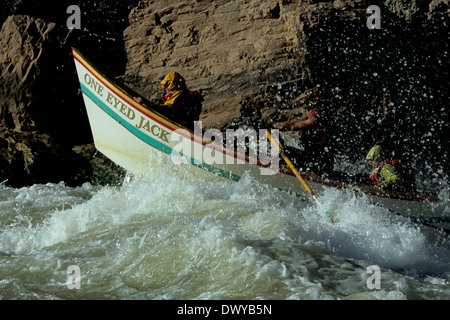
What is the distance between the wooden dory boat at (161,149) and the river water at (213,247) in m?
0.15

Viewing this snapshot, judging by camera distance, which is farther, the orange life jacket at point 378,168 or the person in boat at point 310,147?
the person in boat at point 310,147

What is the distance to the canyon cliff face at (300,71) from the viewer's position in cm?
848

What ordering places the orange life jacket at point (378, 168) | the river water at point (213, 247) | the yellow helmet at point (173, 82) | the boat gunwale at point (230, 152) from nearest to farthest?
1. the river water at point (213, 247)
2. the boat gunwale at point (230, 152)
3. the orange life jacket at point (378, 168)
4. the yellow helmet at point (173, 82)

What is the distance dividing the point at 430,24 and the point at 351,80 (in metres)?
1.82

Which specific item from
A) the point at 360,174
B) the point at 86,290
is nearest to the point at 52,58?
the point at 360,174

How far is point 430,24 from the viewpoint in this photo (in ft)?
28.2

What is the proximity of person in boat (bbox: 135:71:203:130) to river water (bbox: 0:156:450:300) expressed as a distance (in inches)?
33.0

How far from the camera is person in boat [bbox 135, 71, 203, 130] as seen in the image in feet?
Result: 21.4

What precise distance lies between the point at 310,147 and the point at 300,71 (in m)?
1.41

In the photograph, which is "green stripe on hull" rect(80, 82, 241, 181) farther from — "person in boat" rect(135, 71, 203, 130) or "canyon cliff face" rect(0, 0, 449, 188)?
"canyon cliff face" rect(0, 0, 449, 188)
